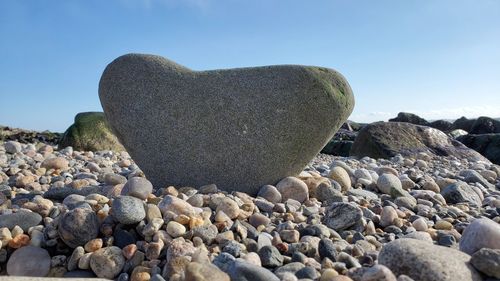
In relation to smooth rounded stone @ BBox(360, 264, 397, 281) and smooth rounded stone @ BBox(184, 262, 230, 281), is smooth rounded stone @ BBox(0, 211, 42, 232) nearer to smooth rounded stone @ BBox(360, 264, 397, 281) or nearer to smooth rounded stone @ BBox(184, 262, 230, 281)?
smooth rounded stone @ BBox(184, 262, 230, 281)

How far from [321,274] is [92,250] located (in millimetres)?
1517

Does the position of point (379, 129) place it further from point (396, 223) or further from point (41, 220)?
point (41, 220)

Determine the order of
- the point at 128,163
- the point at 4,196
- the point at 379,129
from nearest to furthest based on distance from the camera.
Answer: the point at 4,196 < the point at 128,163 < the point at 379,129

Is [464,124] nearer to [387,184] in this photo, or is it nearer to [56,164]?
[387,184]

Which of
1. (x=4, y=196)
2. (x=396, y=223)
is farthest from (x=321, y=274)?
(x=4, y=196)

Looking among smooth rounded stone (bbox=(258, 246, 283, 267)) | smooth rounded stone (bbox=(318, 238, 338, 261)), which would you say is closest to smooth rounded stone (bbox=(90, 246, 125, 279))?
smooth rounded stone (bbox=(258, 246, 283, 267))

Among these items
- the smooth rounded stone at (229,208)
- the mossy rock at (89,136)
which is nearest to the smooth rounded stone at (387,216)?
the smooth rounded stone at (229,208)

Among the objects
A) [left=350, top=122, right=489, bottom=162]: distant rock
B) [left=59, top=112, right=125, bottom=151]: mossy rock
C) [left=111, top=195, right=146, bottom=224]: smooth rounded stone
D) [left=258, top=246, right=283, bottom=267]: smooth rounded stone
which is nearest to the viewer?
[left=258, top=246, right=283, bottom=267]: smooth rounded stone

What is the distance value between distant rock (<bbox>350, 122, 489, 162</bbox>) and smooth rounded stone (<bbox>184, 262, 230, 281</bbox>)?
8.84 meters

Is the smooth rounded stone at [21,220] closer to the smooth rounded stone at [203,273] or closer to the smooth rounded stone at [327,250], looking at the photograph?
the smooth rounded stone at [203,273]

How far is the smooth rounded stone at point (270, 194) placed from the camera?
13.5 ft

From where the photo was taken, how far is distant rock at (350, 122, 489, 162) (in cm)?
1041

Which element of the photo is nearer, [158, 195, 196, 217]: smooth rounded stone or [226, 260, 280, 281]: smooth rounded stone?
[226, 260, 280, 281]: smooth rounded stone

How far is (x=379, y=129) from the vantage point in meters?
11.1
